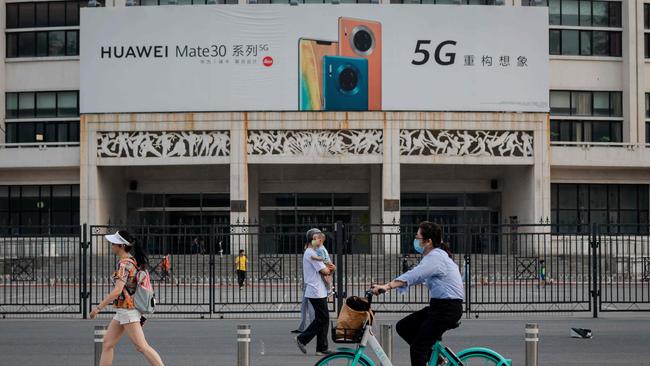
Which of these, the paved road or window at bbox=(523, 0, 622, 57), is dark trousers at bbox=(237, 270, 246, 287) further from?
window at bbox=(523, 0, 622, 57)

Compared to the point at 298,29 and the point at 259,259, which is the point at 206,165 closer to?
the point at 298,29

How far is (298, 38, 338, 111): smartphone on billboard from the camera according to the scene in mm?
46188

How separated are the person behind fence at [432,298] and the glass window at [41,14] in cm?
4590

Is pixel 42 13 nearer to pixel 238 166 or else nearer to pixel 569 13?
pixel 238 166

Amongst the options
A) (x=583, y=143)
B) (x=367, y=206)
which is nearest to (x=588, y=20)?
(x=583, y=143)

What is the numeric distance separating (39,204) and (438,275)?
149 feet

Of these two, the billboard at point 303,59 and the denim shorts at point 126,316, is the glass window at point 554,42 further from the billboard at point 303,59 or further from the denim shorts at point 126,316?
the denim shorts at point 126,316

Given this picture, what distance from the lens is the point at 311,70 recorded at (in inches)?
1820

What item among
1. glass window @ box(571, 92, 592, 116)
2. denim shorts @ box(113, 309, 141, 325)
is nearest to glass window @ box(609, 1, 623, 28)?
glass window @ box(571, 92, 592, 116)

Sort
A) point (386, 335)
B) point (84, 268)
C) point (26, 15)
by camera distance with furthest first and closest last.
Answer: point (26, 15), point (84, 268), point (386, 335)

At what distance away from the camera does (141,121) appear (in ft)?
154

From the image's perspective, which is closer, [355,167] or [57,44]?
[355,167]

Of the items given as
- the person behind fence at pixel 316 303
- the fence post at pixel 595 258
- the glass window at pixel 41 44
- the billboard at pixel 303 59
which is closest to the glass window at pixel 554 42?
the billboard at pixel 303 59

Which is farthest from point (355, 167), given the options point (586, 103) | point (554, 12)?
point (554, 12)
